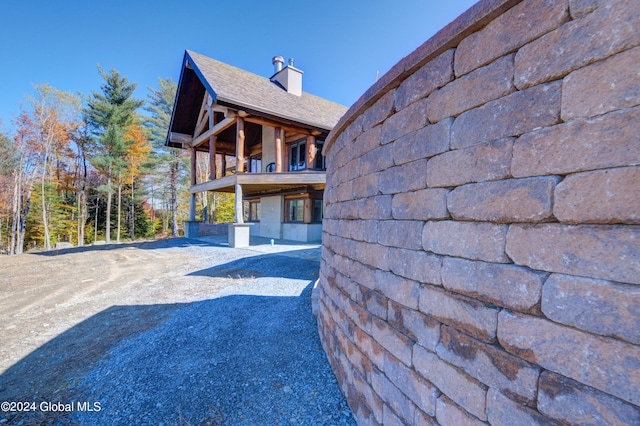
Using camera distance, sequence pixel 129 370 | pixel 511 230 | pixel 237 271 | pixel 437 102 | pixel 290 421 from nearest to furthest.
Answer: pixel 511 230
pixel 437 102
pixel 290 421
pixel 129 370
pixel 237 271

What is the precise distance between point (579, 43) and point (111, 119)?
24950 millimetres

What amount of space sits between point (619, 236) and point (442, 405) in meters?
1.12

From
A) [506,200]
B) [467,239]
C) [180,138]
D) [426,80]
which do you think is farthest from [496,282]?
[180,138]

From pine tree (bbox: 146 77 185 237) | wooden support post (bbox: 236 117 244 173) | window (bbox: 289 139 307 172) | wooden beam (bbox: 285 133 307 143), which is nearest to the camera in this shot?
wooden support post (bbox: 236 117 244 173)

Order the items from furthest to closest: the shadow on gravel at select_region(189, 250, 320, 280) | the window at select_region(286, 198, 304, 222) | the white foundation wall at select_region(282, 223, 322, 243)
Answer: the window at select_region(286, 198, 304, 222) < the white foundation wall at select_region(282, 223, 322, 243) < the shadow on gravel at select_region(189, 250, 320, 280)

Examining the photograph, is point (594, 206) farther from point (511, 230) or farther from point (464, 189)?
point (464, 189)

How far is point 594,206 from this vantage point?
849 millimetres

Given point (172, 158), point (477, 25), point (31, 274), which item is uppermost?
point (172, 158)

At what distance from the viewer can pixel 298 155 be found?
42.9ft

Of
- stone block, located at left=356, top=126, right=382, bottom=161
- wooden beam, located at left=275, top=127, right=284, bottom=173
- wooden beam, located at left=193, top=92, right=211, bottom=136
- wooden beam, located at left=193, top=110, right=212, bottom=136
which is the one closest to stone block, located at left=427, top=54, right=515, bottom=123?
stone block, located at left=356, top=126, right=382, bottom=161

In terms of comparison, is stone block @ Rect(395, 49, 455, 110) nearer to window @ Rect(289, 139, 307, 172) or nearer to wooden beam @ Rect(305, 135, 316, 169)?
wooden beam @ Rect(305, 135, 316, 169)

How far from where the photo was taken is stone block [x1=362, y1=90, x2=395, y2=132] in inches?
74.5

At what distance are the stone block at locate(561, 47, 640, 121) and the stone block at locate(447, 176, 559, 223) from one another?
25 centimetres

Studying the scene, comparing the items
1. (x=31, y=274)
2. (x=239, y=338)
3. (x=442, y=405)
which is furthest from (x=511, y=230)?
(x=31, y=274)
